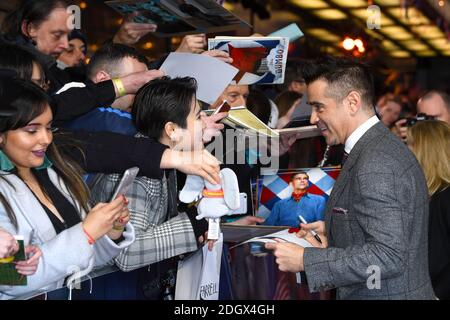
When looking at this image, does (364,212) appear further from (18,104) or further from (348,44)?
(348,44)

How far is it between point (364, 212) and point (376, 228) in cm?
6

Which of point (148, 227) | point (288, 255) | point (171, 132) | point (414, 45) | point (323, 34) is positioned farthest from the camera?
point (414, 45)

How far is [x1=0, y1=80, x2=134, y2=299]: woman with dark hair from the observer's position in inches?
71.4

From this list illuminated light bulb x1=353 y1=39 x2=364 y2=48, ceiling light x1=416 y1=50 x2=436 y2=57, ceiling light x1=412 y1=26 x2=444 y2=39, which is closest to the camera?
illuminated light bulb x1=353 y1=39 x2=364 y2=48

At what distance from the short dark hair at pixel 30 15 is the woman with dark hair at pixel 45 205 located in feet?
3.93

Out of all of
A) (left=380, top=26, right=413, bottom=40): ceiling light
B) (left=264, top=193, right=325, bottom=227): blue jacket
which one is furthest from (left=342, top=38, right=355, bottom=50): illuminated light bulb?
(left=264, top=193, right=325, bottom=227): blue jacket

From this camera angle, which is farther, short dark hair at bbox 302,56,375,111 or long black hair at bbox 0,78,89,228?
short dark hair at bbox 302,56,375,111

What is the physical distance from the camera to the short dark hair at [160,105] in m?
2.35

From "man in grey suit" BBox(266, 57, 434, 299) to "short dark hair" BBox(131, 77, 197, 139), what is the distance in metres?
0.45

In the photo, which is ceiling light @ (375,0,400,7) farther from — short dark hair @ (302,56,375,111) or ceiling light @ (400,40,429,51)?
short dark hair @ (302,56,375,111)

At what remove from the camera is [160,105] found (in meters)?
2.36

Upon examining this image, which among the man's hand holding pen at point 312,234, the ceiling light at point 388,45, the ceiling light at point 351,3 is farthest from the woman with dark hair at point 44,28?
the ceiling light at point 388,45

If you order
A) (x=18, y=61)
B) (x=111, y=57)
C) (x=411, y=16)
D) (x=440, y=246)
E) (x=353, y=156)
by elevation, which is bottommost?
(x=440, y=246)

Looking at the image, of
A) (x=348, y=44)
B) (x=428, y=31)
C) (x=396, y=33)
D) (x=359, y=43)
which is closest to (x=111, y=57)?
(x=348, y=44)
